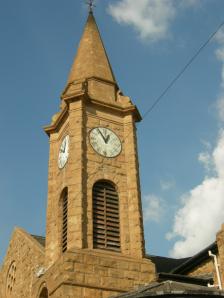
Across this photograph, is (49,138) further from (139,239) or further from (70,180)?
(139,239)

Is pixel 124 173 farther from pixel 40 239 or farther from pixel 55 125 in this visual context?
pixel 40 239

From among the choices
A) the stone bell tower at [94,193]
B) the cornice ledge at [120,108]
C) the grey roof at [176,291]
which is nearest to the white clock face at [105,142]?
the stone bell tower at [94,193]

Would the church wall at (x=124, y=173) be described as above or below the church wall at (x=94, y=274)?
above

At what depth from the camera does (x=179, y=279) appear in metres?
20.6

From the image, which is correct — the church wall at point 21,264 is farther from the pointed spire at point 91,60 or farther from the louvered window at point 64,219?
the pointed spire at point 91,60

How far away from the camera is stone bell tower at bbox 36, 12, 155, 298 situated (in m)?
21.8

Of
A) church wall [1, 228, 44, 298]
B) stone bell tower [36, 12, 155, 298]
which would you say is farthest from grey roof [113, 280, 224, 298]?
church wall [1, 228, 44, 298]

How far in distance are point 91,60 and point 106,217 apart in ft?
29.7

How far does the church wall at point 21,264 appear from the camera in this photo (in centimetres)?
2566

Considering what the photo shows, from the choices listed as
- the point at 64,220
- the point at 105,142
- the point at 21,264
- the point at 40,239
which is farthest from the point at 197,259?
the point at 40,239

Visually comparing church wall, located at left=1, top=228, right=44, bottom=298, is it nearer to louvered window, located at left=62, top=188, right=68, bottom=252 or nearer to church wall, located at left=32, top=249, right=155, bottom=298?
louvered window, located at left=62, top=188, right=68, bottom=252

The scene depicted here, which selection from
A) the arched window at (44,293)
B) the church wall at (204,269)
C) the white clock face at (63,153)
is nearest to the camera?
the church wall at (204,269)

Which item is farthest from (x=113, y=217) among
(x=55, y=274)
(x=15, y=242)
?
(x=15, y=242)

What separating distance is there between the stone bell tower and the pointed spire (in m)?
0.07
